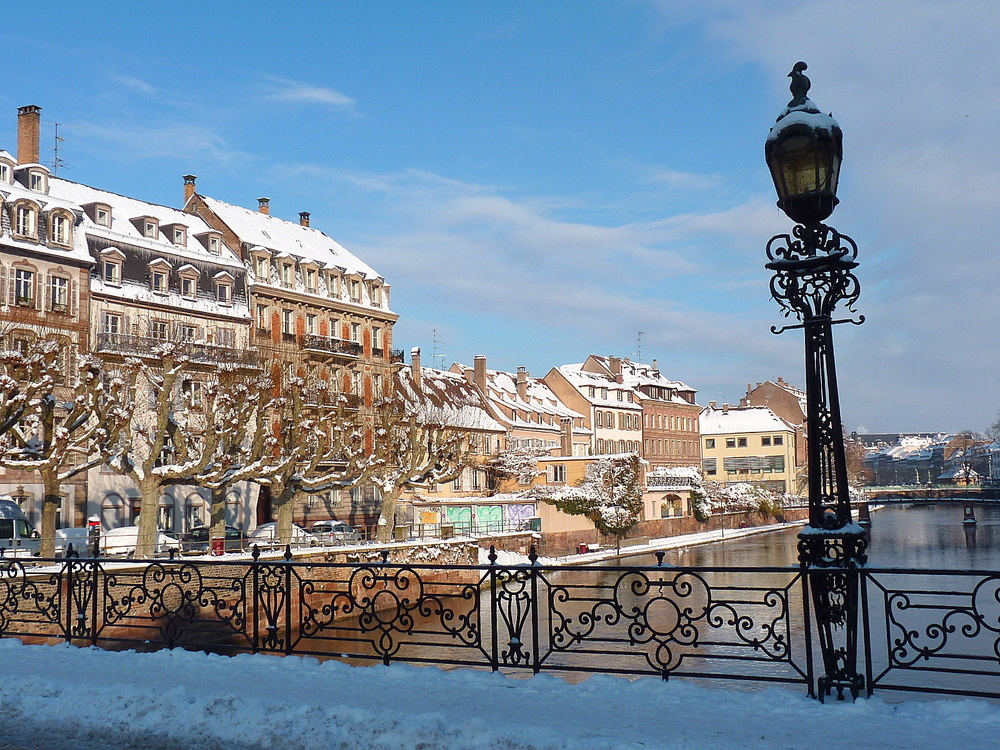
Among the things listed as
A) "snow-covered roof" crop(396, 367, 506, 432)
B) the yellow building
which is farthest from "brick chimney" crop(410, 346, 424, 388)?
the yellow building

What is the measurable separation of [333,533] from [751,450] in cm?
6158

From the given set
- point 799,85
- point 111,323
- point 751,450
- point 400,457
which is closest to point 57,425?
point 111,323

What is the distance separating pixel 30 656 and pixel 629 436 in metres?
68.9

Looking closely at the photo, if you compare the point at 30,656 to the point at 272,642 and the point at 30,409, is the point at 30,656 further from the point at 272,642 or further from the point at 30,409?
the point at 30,409

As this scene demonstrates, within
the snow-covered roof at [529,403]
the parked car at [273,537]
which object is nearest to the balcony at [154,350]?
the parked car at [273,537]

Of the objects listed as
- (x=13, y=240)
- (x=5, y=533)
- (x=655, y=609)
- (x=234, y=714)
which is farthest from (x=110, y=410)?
(x=234, y=714)

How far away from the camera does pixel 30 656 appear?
9219mm

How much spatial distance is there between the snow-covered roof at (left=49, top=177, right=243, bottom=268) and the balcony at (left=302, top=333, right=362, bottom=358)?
5.07 m

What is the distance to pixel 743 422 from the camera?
9406 centimetres

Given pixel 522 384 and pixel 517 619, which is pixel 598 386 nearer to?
pixel 522 384

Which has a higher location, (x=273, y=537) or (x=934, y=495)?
(x=273, y=537)

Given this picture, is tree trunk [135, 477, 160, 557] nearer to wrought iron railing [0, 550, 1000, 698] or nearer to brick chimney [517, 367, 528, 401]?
wrought iron railing [0, 550, 1000, 698]

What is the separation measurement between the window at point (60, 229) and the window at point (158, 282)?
4.00 metres

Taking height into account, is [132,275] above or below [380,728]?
above
